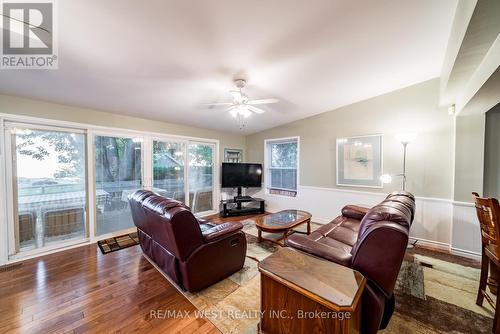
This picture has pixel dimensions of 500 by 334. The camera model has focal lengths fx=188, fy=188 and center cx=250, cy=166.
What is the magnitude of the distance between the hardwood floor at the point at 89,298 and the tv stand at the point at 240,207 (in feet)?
7.64

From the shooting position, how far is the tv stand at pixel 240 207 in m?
4.81

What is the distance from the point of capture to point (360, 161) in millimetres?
3852

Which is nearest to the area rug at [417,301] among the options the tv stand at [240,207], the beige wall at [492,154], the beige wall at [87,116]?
the beige wall at [492,154]

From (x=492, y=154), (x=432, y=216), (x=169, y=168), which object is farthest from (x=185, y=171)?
(x=492, y=154)

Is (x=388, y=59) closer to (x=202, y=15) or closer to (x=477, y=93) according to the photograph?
(x=477, y=93)

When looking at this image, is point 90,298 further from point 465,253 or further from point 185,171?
point 465,253

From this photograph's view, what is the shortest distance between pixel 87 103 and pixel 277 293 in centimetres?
373

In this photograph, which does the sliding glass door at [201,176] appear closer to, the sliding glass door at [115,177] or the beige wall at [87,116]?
the beige wall at [87,116]

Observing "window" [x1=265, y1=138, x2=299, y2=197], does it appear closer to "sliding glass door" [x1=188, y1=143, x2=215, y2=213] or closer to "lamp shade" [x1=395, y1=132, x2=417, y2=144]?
"sliding glass door" [x1=188, y1=143, x2=215, y2=213]

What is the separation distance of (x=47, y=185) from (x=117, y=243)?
1381 millimetres

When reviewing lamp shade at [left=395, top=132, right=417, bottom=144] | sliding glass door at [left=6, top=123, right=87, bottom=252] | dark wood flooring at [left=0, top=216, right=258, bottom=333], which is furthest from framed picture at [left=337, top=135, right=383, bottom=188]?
sliding glass door at [left=6, top=123, right=87, bottom=252]

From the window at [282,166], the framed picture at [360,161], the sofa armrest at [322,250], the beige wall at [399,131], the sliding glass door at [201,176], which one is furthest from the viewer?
the window at [282,166]

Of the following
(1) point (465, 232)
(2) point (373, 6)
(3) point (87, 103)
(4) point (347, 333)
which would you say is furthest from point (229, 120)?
(1) point (465, 232)

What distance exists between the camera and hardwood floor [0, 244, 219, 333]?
62.6 inches
